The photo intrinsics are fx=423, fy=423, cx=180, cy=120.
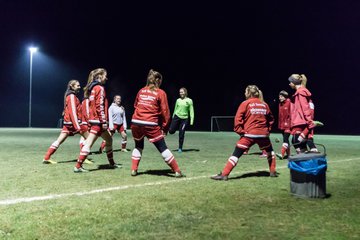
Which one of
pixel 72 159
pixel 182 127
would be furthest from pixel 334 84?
pixel 72 159

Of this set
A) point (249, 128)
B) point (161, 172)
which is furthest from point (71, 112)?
point (249, 128)

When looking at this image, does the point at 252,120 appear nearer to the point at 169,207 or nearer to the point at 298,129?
the point at 298,129

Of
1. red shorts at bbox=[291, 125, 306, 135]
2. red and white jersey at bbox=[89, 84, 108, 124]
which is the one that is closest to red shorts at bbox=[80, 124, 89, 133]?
red and white jersey at bbox=[89, 84, 108, 124]

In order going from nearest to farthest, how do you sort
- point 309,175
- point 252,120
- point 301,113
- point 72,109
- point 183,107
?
point 309,175
point 252,120
point 301,113
point 72,109
point 183,107

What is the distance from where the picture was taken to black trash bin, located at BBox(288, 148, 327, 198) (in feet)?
19.6

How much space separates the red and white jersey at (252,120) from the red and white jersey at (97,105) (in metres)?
2.72

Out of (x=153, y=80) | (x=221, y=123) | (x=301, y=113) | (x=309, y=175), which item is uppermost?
(x=153, y=80)

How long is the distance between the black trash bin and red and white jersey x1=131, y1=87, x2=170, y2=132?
2658 millimetres

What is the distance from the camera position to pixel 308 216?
4953 millimetres

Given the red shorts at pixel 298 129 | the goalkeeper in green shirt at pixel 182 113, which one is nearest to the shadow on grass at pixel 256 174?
the red shorts at pixel 298 129

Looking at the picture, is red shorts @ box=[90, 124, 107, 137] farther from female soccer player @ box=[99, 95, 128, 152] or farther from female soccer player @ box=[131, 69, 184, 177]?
female soccer player @ box=[99, 95, 128, 152]

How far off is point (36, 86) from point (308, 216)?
54.2 meters

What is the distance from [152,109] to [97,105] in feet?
4.51

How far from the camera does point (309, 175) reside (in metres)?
6.02
